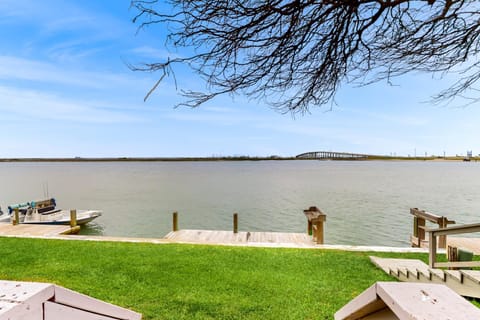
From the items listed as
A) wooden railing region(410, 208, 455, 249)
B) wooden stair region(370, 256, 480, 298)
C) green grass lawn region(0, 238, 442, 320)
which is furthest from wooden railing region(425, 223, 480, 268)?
wooden railing region(410, 208, 455, 249)

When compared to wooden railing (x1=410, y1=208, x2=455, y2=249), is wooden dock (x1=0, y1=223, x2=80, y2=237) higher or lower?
lower

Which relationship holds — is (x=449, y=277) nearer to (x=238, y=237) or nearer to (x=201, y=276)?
(x=201, y=276)

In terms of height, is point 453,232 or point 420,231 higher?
point 453,232

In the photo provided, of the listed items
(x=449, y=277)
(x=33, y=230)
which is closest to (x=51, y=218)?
(x=33, y=230)

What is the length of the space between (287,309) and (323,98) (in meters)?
2.89

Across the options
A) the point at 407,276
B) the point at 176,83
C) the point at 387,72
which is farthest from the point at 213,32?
the point at 407,276

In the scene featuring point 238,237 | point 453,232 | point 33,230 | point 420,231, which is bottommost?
point 238,237

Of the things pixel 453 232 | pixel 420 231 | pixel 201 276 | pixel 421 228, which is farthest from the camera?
pixel 420 231

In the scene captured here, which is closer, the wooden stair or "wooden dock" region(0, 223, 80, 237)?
the wooden stair

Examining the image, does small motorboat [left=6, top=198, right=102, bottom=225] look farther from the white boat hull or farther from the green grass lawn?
the green grass lawn

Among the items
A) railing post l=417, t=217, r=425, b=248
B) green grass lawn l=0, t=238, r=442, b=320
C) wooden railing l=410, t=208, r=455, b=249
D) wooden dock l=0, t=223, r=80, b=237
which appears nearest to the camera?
green grass lawn l=0, t=238, r=442, b=320

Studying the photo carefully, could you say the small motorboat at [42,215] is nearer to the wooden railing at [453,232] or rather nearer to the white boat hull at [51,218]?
the white boat hull at [51,218]

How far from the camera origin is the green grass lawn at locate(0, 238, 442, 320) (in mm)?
4328

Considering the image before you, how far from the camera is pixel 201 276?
5.66 m
